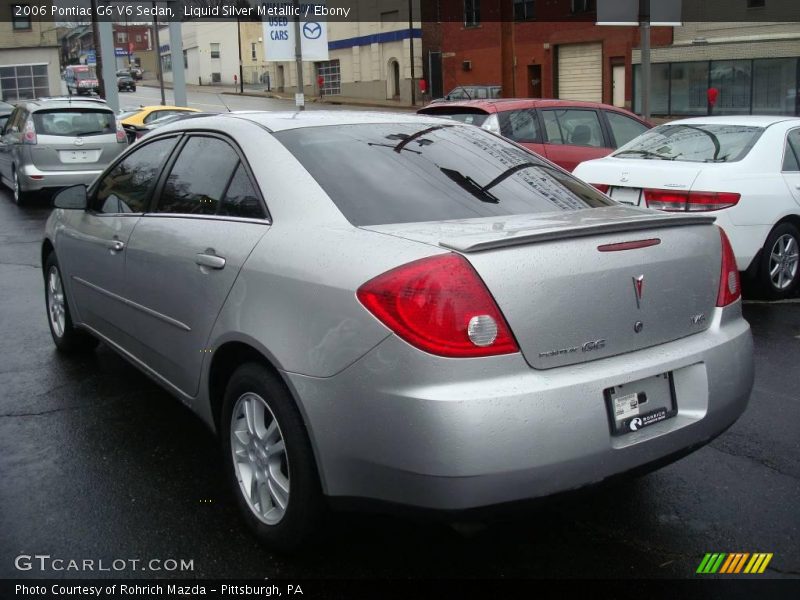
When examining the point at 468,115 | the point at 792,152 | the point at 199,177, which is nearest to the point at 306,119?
the point at 199,177

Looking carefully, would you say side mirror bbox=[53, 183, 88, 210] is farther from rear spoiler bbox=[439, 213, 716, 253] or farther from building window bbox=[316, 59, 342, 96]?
building window bbox=[316, 59, 342, 96]

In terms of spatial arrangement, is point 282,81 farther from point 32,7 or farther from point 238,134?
point 238,134

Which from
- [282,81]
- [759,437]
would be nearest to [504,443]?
[759,437]

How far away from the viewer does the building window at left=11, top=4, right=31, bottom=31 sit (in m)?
50.2

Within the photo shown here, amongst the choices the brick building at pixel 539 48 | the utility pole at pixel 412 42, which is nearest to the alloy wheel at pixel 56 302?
the brick building at pixel 539 48

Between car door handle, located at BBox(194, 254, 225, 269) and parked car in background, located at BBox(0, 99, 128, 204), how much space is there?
11.5 metres

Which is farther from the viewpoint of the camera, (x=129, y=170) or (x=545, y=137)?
(x=545, y=137)

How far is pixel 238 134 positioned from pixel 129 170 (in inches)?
51.8

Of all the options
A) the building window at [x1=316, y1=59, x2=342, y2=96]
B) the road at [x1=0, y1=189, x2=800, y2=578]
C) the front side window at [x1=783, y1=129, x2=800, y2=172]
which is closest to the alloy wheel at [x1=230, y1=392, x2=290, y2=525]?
the road at [x1=0, y1=189, x2=800, y2=578]

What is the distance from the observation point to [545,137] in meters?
10.5

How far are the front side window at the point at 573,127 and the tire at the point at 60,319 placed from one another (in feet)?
21.3

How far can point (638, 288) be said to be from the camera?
299cm

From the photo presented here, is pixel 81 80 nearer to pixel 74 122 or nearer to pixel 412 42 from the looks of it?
pixel 412 42

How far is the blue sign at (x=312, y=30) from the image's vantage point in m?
29.5
